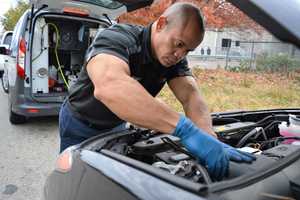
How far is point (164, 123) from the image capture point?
180cm

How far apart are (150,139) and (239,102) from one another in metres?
6.65

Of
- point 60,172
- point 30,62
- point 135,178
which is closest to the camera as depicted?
point 135,178

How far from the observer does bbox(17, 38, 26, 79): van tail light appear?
19.0 feet

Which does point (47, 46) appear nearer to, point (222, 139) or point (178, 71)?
point (178, 71)

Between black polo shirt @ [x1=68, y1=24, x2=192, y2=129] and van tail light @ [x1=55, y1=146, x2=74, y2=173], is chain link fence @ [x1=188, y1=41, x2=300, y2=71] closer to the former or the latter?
black polo shirt @ [x1=68, y1=24, x2=192, y2=129]

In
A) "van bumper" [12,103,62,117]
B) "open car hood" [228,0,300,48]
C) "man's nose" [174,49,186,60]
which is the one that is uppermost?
"open car hood" [228,0,300,48]

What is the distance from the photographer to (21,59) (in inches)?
229

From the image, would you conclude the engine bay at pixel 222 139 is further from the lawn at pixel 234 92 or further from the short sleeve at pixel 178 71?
the lawn at pixel 234 92

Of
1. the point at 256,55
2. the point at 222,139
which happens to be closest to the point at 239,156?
the point at 222,139

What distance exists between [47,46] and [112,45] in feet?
14.9

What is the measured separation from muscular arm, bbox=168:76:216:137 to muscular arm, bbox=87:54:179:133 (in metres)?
0.64

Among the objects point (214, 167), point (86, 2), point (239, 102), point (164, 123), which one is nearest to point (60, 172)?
point (164, 123)

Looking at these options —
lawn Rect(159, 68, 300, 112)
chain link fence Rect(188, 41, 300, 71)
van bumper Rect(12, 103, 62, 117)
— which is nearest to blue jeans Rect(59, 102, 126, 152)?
chain link fence Rect(188, 41, 300, 71)

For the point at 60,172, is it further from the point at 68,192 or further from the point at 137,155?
the point at 137,155
